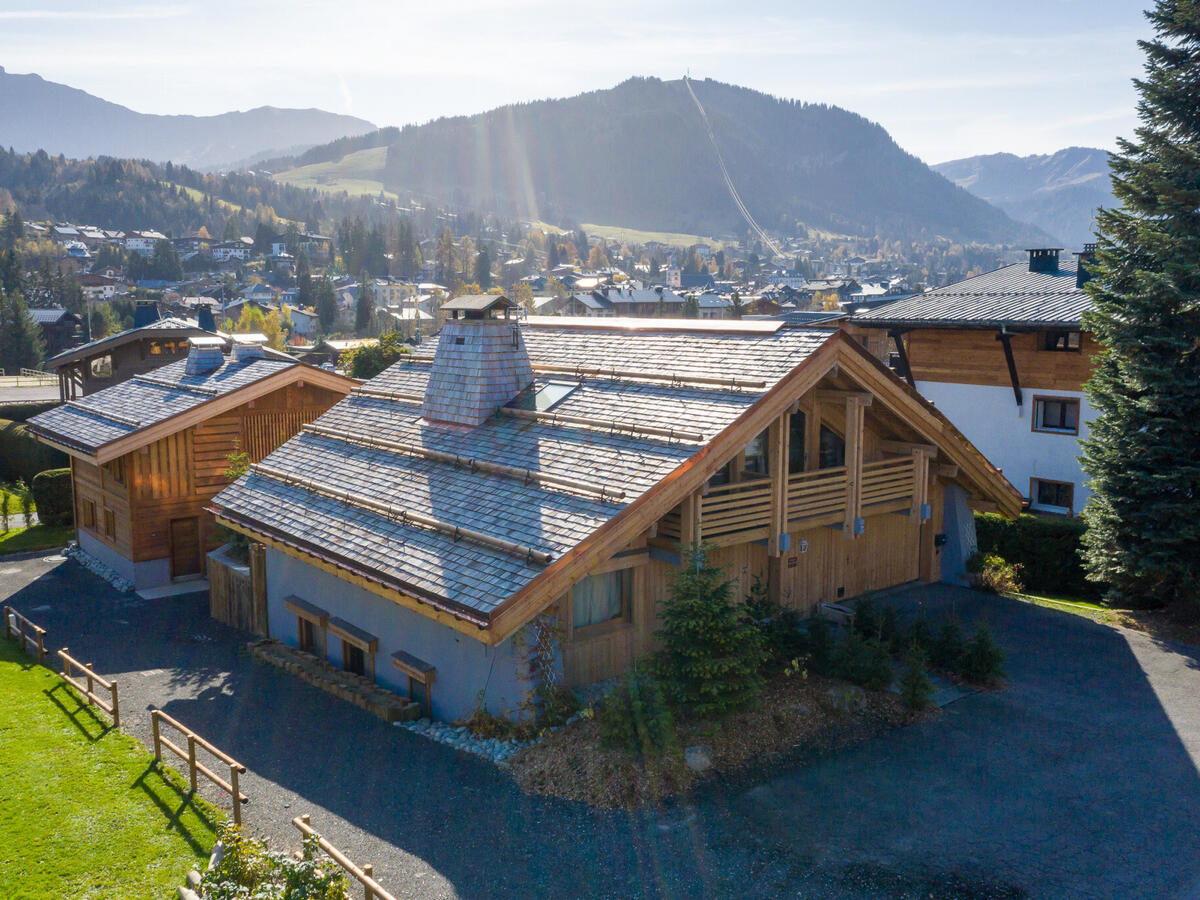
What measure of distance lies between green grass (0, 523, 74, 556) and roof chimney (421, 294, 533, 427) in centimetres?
1765

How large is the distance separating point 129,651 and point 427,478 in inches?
319

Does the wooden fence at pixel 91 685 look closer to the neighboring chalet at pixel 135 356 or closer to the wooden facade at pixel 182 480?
the wooden facade at pixel 182 480

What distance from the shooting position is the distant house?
10104 centimetres

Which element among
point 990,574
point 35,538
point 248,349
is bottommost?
point 35,538

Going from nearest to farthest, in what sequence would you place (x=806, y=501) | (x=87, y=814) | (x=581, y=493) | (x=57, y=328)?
(x=87, y=814) < (x=581, y=493) < (x=806, y=501) < (x=57, y=328)

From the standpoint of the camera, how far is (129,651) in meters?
19.9

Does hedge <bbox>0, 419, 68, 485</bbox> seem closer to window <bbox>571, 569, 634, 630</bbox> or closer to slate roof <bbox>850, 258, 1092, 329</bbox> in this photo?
window <bbox>571, 569, 634, 630</bbox>

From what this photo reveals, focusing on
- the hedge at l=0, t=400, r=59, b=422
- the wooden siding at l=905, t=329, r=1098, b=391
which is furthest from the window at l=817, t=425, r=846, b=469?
the hedge at l=0, t=400, r=59, b=422

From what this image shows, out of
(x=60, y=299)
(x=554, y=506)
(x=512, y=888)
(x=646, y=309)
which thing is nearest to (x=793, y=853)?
(x=512, y=888)

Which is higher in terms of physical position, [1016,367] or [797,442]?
[1016,367]

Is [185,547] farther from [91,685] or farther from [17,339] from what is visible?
[17,339]

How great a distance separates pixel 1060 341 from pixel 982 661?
1799 cm

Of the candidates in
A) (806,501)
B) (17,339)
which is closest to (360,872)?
(806,501)

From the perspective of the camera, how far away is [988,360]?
32125mm
